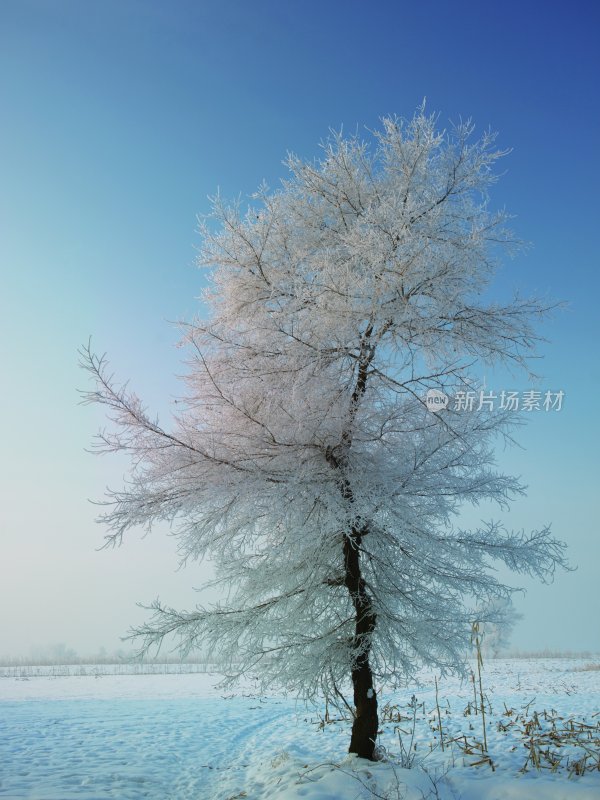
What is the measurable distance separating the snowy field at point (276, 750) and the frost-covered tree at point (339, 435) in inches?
43.9

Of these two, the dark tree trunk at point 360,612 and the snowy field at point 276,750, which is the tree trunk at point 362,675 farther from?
the snowy field at point 276,750

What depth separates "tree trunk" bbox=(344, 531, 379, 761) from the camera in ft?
20.7

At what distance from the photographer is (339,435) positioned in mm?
6004

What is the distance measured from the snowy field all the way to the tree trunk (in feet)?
0.96

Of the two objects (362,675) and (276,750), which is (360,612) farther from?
(276,750)

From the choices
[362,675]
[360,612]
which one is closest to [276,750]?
[362,675]

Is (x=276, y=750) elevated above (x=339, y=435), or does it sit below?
below

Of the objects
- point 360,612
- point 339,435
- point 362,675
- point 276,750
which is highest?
point 339,435

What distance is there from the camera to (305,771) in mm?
6148

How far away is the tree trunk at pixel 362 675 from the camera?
6.30 meters

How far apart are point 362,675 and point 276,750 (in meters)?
2.75

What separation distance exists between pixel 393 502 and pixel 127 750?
646cm

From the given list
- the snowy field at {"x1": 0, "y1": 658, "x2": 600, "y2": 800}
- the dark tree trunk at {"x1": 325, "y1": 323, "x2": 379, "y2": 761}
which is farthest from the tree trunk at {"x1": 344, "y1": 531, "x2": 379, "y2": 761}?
the snowy field at {"x1": 0, "y1": 658, "x2": 600, "y2": 800}

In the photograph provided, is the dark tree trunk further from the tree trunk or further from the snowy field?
the snowy field
